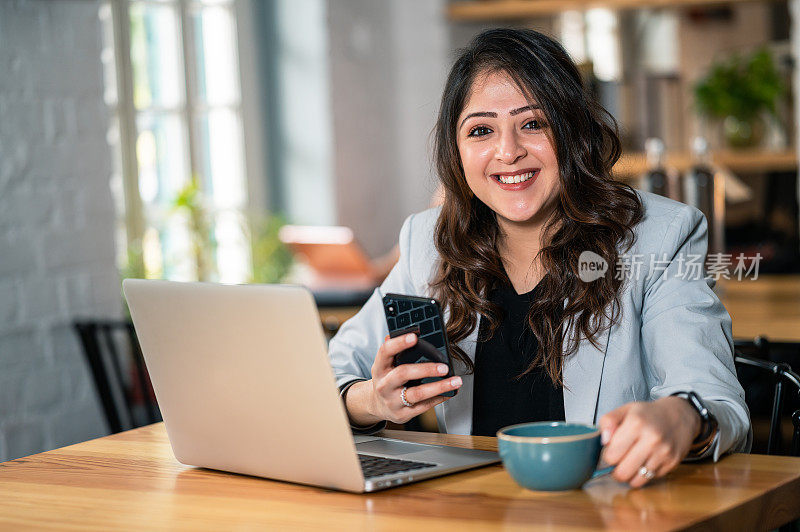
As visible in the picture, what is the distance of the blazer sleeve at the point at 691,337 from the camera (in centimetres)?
126

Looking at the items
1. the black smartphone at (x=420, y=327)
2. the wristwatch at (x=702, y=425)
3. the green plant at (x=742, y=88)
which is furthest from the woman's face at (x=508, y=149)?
the green plant at (x=742, y=88)

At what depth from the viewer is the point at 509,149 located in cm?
156

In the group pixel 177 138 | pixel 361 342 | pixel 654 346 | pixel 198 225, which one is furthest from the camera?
pixel 177 138

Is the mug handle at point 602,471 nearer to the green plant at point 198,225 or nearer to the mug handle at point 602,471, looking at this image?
the mug handle at point 602,471

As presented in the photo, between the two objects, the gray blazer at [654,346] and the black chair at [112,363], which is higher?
the gray blazer at [654,346]

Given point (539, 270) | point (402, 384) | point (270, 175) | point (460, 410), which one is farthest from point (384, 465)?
point (270, 175)

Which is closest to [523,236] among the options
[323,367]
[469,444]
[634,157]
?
[469,444]

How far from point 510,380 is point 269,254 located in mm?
2520

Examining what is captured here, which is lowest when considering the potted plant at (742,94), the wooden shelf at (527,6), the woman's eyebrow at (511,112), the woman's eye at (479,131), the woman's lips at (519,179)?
the woman's lips at (519,179)

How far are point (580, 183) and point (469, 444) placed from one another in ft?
1.53

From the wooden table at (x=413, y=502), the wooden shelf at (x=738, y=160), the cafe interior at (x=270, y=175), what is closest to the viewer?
the wooden table at (x=413, y=502)

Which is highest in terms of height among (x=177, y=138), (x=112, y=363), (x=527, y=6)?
(x=527, y=6)

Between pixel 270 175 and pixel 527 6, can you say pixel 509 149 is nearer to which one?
pixel 527 6

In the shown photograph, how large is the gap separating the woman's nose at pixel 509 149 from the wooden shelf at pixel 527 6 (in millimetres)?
2604
